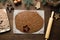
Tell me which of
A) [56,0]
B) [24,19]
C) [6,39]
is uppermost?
[56,0]

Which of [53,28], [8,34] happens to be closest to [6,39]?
[8,34]

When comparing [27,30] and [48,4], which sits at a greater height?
[48,4]

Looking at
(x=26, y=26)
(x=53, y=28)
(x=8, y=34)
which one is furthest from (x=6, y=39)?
(x=53, y=28)

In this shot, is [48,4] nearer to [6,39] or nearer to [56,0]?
[56,0]

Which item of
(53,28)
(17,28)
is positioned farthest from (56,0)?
(17,28)

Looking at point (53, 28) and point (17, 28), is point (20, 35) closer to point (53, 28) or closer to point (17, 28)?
point (17, 28)

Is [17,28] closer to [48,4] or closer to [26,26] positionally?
[26,26]

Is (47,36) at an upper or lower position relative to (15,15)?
lower
